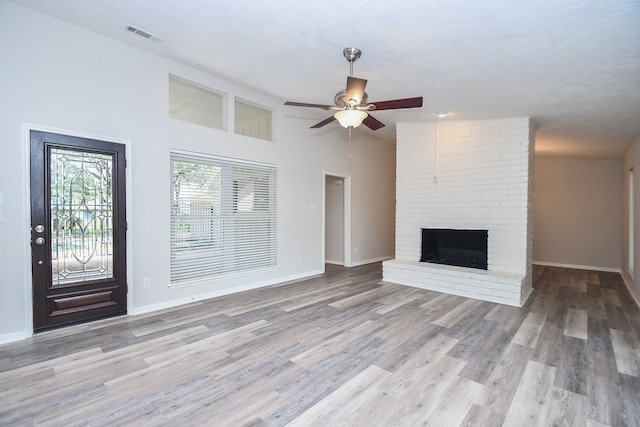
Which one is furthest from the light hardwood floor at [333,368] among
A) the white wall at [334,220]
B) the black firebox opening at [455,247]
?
the white wall at [334,220]

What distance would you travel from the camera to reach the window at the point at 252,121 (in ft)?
15.5

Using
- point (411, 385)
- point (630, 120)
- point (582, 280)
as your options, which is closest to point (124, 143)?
point (411, 385)

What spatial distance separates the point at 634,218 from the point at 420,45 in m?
5.02

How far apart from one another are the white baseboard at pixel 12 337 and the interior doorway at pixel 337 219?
17.2ft

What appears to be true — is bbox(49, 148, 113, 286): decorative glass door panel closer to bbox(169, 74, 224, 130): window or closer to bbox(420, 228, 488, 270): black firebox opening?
bbox(169, 74, 224, 130): window

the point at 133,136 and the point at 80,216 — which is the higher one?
the point at 133,136

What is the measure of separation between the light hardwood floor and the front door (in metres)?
0.29

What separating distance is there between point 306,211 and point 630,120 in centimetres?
511

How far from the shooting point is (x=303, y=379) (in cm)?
227

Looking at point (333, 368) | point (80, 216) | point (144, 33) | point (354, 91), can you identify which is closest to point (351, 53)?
point (354, 91)

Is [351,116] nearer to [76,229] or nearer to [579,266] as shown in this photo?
[76,229]

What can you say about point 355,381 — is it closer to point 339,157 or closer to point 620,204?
point 339,157

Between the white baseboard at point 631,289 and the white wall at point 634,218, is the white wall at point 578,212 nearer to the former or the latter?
the white wall at point 634,218

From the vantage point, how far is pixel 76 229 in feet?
10.6
